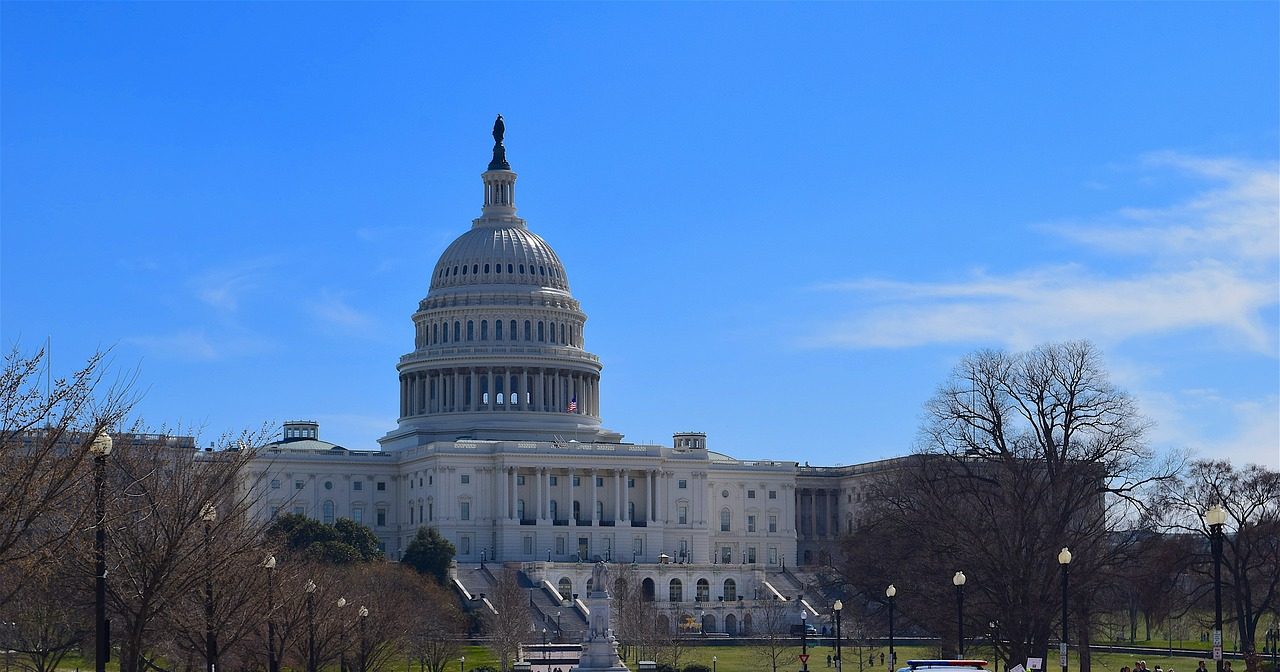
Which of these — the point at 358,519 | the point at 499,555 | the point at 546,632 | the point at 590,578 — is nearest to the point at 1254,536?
the point at 546,632

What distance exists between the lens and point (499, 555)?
178 m

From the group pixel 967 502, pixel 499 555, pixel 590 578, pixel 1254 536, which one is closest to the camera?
pixel 967 502

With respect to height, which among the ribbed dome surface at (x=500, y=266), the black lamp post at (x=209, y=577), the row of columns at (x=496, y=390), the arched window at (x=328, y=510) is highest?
the ribbed dome surface at (x=500, y=266)

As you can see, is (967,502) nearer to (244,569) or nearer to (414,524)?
(244,569)

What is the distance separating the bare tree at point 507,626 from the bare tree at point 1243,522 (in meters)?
31.6

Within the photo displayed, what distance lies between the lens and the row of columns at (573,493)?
180 m

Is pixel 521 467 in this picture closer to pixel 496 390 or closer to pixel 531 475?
pixel 531 475

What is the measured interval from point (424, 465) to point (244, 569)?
126237mm

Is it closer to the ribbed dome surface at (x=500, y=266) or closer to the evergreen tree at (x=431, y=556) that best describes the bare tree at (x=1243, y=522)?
the evergreen tree at (x=431, y=556)

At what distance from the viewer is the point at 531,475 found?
7215 inches

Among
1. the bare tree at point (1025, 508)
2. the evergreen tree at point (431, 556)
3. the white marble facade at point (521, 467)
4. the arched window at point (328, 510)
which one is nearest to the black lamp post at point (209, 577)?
the bare tree at point (1025, 508)

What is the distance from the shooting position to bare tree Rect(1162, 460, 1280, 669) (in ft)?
320

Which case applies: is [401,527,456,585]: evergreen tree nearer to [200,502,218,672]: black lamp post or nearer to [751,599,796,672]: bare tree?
[751,599,796,672]: bare tree

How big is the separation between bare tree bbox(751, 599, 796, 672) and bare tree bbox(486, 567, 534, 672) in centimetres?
1224
